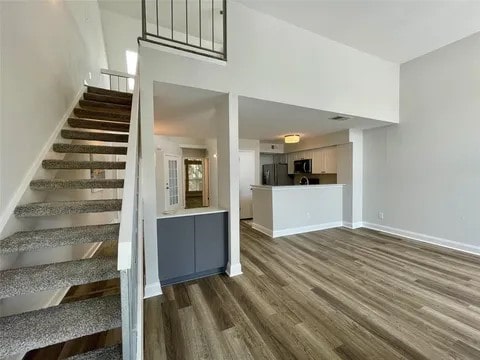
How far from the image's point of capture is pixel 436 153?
13.2 feet

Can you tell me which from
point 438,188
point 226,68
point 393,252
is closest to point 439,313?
point 393,252

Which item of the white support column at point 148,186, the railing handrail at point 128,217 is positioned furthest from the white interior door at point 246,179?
the railing handrail at point 128,217

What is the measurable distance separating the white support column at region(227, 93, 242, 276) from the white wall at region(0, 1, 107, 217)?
203 cm

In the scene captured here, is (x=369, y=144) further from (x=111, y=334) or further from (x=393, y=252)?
(x=111, y=334)

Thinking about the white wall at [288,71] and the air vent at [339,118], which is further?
the air vent at [339,118]

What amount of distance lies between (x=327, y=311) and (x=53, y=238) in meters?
2.45

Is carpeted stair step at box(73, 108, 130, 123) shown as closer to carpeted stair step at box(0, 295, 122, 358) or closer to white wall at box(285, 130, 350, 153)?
carpeted stair step at box(0, 295, 122, 358)

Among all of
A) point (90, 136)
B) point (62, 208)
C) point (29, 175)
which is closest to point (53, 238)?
point (62, 208)

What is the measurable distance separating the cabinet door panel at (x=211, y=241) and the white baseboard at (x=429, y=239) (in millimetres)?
3921

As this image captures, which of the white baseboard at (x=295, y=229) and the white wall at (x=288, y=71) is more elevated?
the white wall at (x=288, y=71)

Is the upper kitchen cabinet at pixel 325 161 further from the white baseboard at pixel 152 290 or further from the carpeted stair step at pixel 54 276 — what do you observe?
the carpeted stair step at pixel 54 276

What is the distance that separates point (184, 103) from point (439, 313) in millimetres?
3789

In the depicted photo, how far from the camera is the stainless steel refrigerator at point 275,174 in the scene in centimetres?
747

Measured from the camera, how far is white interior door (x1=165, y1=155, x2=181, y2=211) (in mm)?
6641
